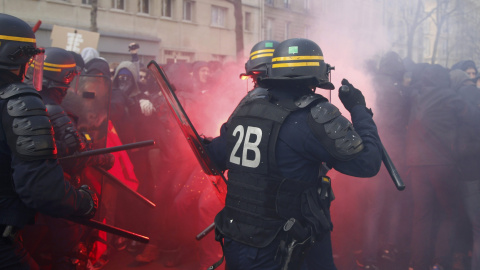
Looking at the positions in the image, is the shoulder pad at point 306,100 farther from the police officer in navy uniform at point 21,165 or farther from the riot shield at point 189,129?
the police officer in navy uniform at point 21,165

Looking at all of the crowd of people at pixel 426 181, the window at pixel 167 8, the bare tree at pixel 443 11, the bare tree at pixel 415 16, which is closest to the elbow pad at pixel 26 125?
the crowd of people at pixel 426 181

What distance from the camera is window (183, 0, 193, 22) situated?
78.2ft

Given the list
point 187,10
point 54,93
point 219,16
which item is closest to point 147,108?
point 54,93

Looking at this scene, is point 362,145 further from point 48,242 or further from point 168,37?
point 168,37

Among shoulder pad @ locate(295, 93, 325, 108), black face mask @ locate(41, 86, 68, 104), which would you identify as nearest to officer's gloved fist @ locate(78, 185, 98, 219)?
black face mask @ locate(41, 86, 68, 104)

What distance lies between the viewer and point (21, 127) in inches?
83.0

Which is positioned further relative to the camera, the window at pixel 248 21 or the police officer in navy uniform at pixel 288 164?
the window at pixel 248 21

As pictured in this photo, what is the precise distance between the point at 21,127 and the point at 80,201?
1.81 ft

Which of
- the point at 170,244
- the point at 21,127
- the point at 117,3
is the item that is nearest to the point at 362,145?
the point at 21,127

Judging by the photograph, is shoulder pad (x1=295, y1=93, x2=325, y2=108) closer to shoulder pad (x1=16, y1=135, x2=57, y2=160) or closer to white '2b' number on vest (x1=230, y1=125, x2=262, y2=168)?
white '2b' number on vest (x1=230, y1=125, x2=262, y2=168)

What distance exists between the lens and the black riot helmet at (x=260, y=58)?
13.7ft

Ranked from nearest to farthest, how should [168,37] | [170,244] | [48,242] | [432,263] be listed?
[48,242] < [432,263] < [170,244] < [168,37]

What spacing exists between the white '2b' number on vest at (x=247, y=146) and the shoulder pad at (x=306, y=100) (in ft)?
0.90

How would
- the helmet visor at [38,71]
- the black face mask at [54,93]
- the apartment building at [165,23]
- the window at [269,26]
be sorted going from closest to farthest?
1. the helmet visor at [38,71]
2. the black face mask at [54,93]
3. the apartment building at [165,23]
4. the window at [269,26]
